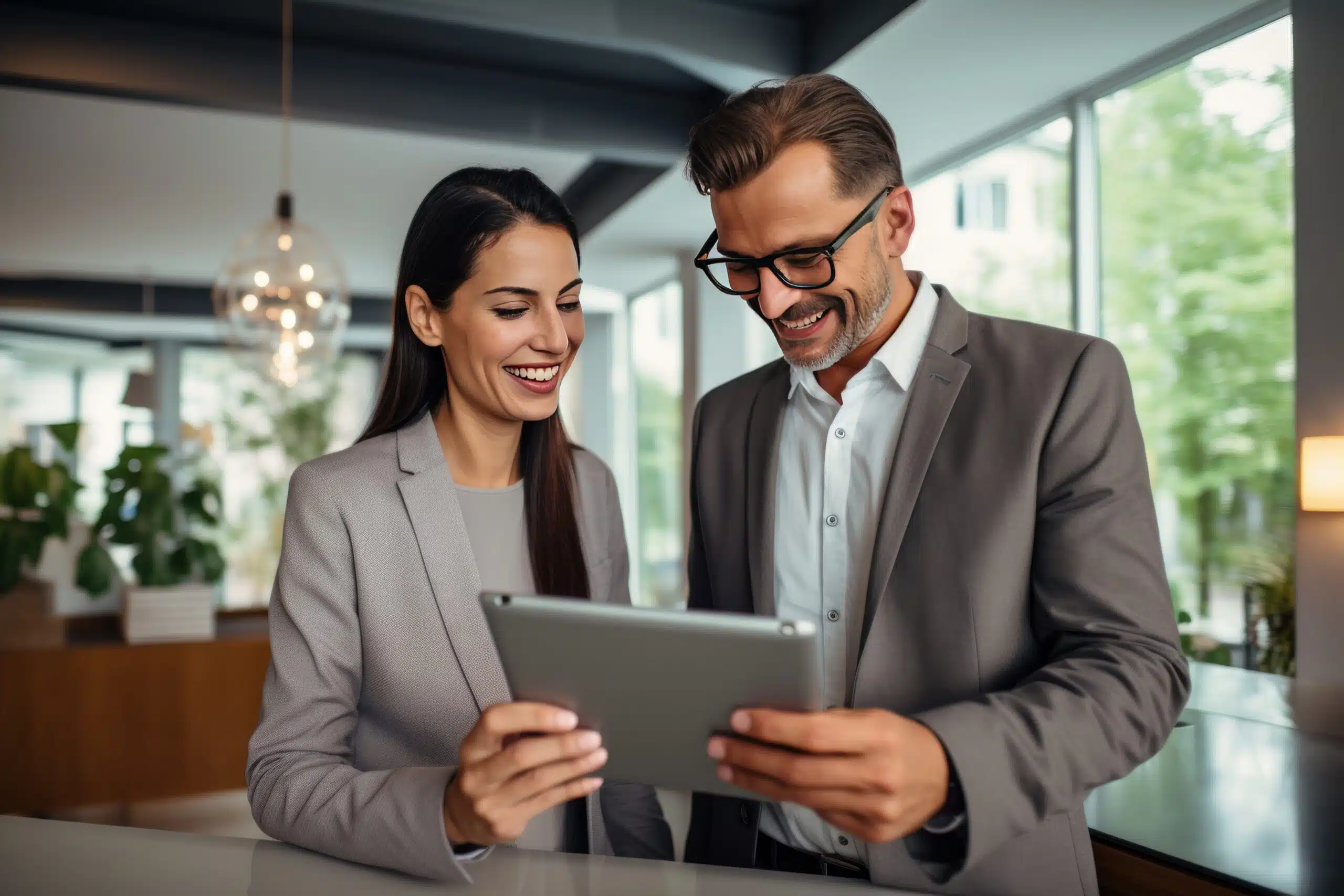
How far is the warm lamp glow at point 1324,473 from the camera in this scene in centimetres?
288

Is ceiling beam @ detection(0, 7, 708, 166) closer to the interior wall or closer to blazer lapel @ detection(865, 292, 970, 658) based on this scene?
the interior wall

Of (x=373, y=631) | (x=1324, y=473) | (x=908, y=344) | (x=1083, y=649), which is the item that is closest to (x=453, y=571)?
(x=373, y=631)

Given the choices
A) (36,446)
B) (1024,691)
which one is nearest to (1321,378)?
(1024,691)

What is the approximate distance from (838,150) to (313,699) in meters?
1.08

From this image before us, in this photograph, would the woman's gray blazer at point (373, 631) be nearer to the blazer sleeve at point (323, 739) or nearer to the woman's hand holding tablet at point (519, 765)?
the blazer sleeve at point (323, 739)

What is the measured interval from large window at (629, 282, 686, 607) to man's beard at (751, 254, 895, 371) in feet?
21.0

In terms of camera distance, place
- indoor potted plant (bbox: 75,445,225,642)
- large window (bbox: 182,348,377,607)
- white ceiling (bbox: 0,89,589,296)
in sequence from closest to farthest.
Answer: indoor potted plant (bbox: 75,445,225,642) < white ceiling (bbox: 0,89,589,296) < large window (bbox: 182,348,377,607)

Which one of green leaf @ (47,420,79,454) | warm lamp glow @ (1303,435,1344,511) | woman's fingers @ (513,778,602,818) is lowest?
woman's fingers @ (513,778,602,818)

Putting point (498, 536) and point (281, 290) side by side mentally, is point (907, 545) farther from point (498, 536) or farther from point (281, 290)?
point (281, 290)

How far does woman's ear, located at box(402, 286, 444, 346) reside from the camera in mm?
1539

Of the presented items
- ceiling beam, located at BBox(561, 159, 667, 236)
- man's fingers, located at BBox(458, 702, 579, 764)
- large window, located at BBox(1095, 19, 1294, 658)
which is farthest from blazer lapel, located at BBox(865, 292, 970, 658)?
ceiling beam, located at BBox(561, 159, 667, 236)

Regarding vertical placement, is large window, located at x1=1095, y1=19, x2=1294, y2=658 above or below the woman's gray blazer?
above

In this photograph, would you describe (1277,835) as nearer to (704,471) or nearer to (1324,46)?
(704,471)

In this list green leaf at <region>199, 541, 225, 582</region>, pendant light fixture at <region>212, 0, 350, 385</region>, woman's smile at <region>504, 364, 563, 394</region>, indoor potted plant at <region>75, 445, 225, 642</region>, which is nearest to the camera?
woman's smile at <region>504, 364, 563, 394</region>
